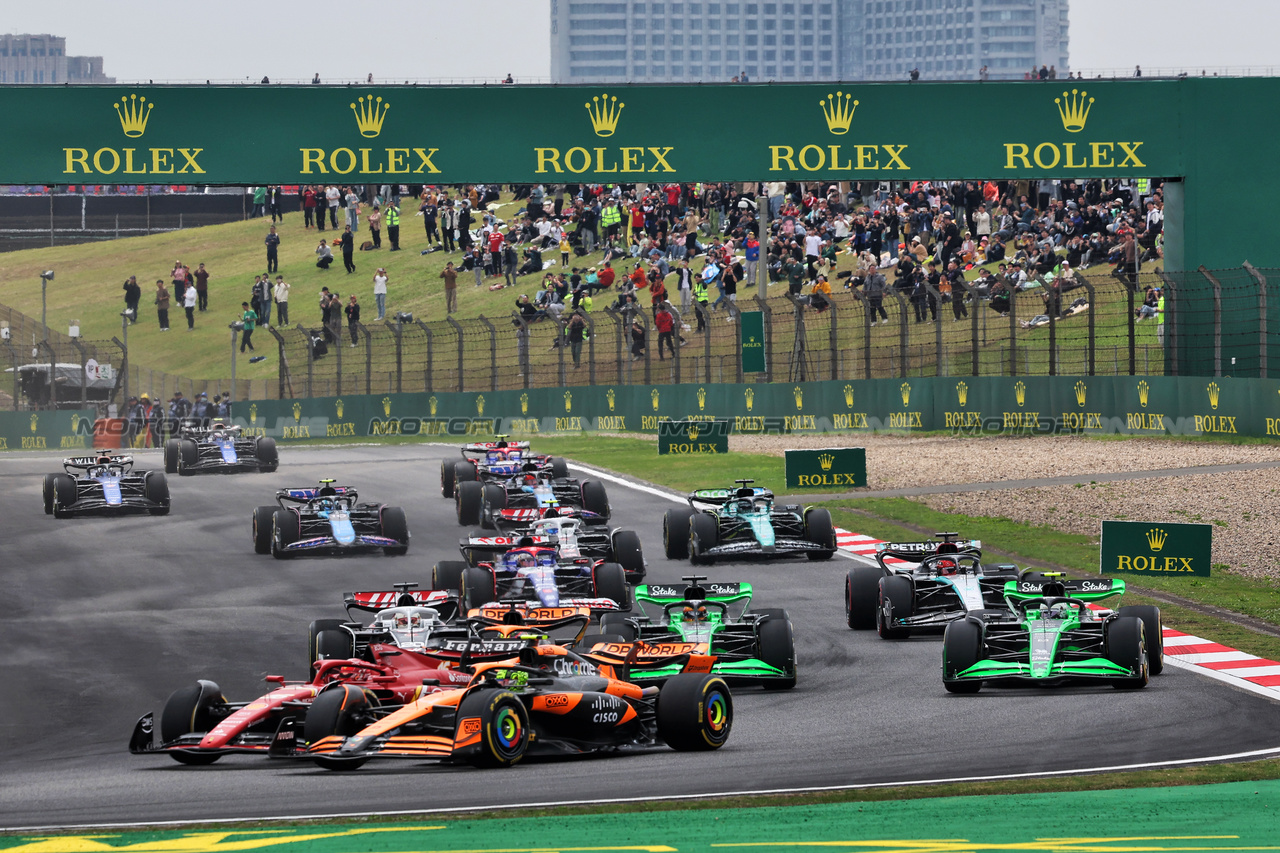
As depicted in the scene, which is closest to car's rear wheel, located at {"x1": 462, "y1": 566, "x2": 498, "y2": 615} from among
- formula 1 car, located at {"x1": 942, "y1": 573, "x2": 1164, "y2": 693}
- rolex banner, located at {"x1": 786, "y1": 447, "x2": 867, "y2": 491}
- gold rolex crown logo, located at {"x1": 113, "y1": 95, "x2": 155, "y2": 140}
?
formula 1 car, located at {"x1": 942, "y1": 573, "x2": 1164, "y2": 693}

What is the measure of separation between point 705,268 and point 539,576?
1158 inches

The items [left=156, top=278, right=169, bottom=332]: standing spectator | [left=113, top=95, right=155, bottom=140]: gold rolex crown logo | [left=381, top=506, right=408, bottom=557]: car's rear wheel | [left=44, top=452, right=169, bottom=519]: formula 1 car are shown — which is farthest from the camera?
[left=156, top=278, right=169, bottom=332]: standing spectator

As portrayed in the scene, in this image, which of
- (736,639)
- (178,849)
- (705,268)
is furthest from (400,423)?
Answer: (178,849)

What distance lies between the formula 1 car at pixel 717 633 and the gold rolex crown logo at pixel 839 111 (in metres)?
14.3

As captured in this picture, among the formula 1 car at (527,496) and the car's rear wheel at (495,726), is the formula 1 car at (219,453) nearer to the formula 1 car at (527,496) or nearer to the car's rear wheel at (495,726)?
the formula 1 car at (527,496)

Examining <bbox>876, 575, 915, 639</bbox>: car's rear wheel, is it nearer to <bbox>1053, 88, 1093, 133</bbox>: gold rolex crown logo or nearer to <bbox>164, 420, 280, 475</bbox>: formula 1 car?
<bbox>1053, 88, 1093, 133</bbox>: gold rolex crown logo

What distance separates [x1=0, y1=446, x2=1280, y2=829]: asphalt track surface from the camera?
10195mm

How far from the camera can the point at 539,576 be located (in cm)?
1755

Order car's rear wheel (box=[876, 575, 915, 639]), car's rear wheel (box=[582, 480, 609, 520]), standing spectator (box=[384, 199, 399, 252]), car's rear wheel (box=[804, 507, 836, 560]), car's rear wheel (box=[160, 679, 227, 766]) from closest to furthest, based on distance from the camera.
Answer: car's rear wheel (box=[160, 679, 227, 766]) < car's rear wheel (box=[876, 575, 915, 639]) < car's rear wheel (box=[804, 507, 836, 560]) < car's rear wheel (box=[582, 480, 609, 520]) < standing spectator (box=[384, 199, 399, 252])

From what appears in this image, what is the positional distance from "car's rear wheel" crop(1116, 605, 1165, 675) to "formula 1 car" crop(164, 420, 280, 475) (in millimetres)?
21861

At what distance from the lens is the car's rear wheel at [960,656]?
13.7m

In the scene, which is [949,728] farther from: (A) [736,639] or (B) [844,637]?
(B) [844,637]

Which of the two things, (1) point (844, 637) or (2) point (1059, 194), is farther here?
(2) point (1059, 194)

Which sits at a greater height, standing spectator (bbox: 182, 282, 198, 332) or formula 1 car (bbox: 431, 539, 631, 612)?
standing spectator (bbox: 182, 282, 198, 332)
